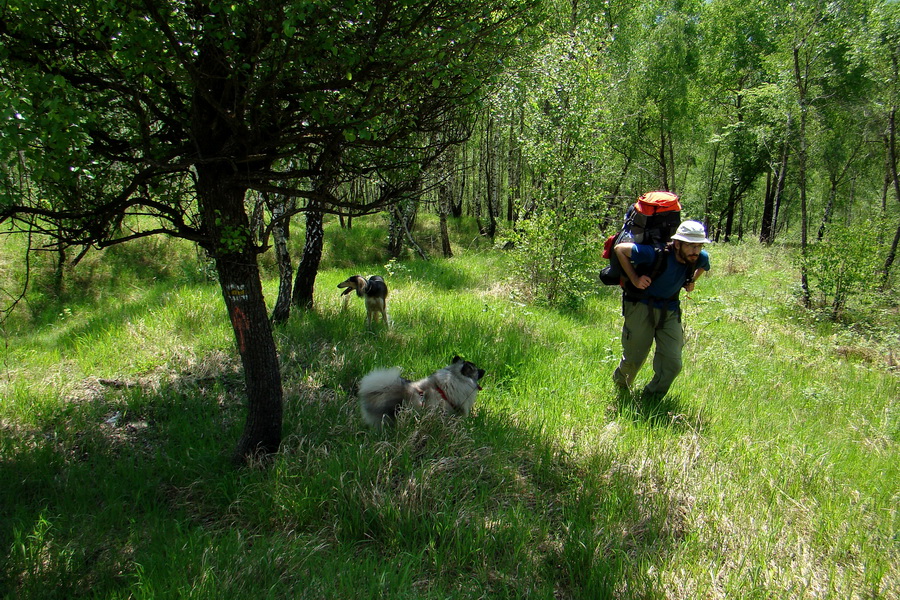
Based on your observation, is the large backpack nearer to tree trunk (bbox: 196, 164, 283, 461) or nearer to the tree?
the tree

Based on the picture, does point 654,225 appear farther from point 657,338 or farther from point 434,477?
point 434,477

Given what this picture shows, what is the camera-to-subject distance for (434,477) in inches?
137

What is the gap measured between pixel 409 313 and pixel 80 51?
19.1ft

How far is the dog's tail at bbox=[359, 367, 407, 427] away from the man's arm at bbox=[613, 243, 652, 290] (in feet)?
8.65

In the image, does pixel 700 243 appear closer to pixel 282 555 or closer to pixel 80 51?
pixel 282 555

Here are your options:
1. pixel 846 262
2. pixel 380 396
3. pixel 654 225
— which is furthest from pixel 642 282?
pixel 846 262

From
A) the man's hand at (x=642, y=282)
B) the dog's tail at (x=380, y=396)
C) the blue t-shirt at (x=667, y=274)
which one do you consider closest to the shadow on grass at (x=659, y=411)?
the blue t-shirt at (x=667, y=274)

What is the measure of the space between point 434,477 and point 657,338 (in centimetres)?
303

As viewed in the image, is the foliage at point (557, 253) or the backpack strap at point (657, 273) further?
the foliage at point (557, 253)

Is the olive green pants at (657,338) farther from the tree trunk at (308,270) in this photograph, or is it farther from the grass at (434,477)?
the tree trunk at (308,270)

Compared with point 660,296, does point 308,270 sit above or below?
above

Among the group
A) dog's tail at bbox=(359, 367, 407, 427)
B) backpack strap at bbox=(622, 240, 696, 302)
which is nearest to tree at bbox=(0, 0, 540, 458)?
dog's tail at bbox=(359, 367, 407, 427)

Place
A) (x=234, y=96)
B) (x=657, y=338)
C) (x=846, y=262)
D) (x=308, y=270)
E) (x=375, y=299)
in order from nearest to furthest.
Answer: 1. (x=234, y=96)
2. (x=657, y=338)
3. (x=375, y=299)
4. (x=308, y=270)
5. (x=846, y=262)

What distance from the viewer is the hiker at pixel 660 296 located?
4500mm
